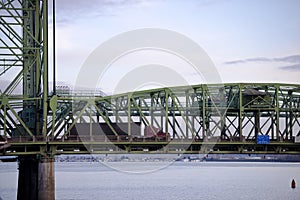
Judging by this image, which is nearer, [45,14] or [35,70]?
[45,14]

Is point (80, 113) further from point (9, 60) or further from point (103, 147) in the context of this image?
point (9, 60)

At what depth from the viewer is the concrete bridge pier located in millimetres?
81188

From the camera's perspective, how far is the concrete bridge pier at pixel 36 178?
266 ft

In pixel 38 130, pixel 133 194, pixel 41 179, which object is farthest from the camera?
pixel 133 194

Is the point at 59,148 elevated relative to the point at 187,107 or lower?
lower

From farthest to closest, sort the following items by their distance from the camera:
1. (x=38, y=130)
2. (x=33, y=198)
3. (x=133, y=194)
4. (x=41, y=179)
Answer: (x=133, y=194), (x=38, y=130), (x=33, y=198), (x=41, y=179)

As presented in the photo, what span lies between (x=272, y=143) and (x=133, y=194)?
179ft

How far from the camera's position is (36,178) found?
89.6 metres

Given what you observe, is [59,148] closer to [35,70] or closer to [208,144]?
[35,70]

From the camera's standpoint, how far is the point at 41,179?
81.8 m

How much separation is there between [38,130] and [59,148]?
217 inches

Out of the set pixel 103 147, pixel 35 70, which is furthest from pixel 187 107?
pixel 35 70

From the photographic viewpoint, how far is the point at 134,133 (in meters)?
97.1

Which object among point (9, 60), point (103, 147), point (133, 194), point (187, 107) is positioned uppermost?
point (9, 60)
